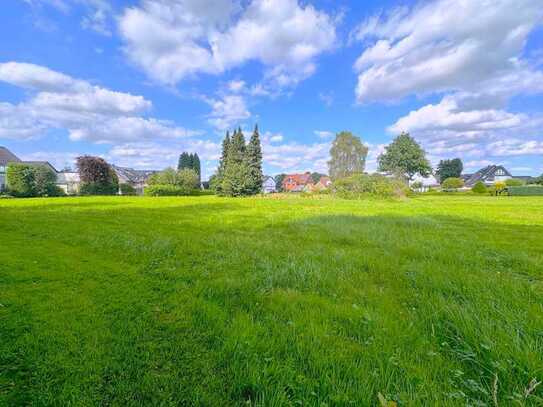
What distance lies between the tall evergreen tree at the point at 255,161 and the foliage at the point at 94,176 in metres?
21.7

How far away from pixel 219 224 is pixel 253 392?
7667 millimetres

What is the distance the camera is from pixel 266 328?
8.25 feet

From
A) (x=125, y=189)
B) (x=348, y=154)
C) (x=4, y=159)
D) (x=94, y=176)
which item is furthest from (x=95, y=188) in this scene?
(x=348, y=154)

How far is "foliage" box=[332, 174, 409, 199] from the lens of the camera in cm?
2602

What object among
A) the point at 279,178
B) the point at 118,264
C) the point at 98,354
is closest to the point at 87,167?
the point at 118,264

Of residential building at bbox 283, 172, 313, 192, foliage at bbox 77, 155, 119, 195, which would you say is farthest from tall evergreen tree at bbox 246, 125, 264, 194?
residential building at bbox 283, 172, 313, 192

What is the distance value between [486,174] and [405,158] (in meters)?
47.4

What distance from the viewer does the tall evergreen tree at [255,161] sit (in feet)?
135

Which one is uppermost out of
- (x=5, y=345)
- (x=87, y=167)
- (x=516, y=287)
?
(x=87, y=167)

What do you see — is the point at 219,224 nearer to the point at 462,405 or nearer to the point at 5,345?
the point at 5,345

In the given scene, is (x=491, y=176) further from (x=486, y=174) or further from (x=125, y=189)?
(x=125, y=189)

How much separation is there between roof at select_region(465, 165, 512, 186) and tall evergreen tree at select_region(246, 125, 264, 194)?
2669 inches

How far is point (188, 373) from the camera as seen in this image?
6.24ft

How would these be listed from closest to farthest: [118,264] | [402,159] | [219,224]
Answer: [118,264]
[219,224]
[402,159]
